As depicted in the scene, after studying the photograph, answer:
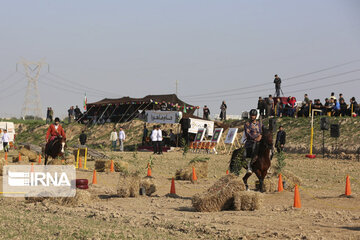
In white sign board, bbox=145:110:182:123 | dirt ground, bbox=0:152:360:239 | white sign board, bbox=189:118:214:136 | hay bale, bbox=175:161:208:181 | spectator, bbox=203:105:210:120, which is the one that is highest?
spectator, bbox=203:105:210:120

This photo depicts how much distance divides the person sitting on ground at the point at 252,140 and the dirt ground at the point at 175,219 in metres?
1.19

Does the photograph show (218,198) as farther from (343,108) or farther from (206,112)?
(206,112)

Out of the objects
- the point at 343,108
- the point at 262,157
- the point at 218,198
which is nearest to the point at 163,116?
the point at 343,108

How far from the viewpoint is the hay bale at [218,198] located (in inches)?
511

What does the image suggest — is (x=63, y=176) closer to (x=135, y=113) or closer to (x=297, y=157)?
(x=297, y=157)

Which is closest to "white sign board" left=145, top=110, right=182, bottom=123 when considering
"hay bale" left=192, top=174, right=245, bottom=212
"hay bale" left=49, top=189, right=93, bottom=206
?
"hay bale" left=49, top=189, right=93, bottom=206

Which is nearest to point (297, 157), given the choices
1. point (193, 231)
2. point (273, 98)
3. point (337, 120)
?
point (337, 120)

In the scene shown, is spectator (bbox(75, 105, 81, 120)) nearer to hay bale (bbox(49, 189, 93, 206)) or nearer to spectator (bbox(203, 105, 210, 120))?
spectator (bbox(203, 105, 210, 120))

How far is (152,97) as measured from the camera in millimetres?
51719

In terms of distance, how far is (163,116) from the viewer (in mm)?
45250

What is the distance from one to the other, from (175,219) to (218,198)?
187 centimetres

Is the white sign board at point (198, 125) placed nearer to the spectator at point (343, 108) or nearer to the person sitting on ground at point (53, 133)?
the spectator at point (343, 108)

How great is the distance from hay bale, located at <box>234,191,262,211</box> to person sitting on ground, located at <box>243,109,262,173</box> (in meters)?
2.60

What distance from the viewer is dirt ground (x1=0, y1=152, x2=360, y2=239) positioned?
955 cm
